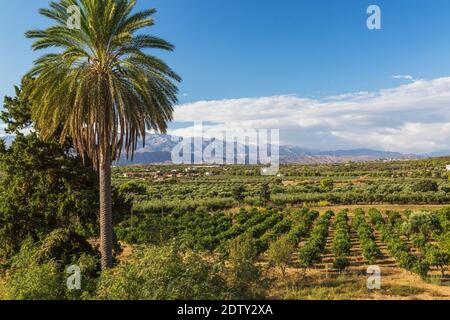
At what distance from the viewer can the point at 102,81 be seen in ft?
46.7

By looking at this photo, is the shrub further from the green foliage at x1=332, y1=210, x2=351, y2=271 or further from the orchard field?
the green foliage at x1=332, y1=210, x2=351, y2=271

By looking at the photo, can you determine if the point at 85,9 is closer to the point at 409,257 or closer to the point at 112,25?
the point at 112,25

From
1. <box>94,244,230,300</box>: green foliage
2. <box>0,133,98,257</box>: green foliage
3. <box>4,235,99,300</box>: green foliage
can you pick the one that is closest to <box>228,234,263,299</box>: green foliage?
<box>94,244,230,300</box>: green foliage

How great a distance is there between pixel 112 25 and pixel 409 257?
23512mm

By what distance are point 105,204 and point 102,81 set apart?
15.9 feet

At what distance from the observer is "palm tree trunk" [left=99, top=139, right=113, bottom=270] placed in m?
14.9

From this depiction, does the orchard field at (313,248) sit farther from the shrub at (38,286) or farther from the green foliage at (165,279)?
the shrub at (38,286)

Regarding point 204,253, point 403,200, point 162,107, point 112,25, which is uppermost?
point 112,25

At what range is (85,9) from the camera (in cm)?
1476

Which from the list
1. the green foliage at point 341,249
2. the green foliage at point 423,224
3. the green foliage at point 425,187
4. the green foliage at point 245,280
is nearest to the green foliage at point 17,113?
the green foliage at point 245,280

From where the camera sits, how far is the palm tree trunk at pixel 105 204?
1490cm

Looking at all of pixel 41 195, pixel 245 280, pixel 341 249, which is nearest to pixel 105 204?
pixel 41 195

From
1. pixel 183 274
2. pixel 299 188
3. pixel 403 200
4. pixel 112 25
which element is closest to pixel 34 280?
pixel 183 274
